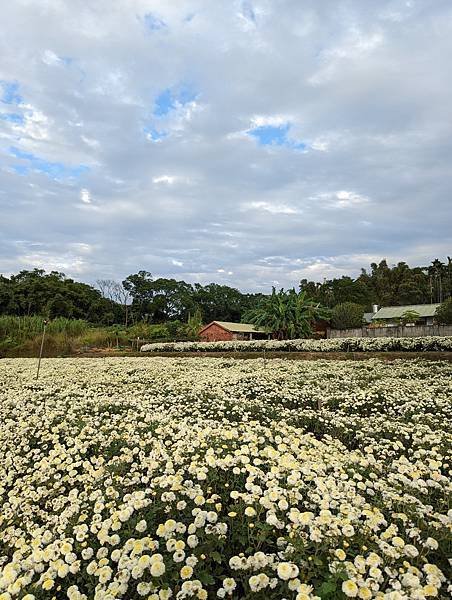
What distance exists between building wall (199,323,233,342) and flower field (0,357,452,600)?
29.9 metres

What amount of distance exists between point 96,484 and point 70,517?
1.47 ft

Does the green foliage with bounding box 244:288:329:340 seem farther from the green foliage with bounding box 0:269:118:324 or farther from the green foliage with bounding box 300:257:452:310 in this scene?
the green foliage with bounding box 300:257:452:310

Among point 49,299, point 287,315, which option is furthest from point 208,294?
point 287,315

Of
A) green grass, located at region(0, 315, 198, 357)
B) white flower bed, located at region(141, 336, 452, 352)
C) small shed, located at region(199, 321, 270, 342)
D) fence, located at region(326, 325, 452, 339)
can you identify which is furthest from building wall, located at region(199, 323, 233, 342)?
fence, located at region(326, 325, 452, 339)

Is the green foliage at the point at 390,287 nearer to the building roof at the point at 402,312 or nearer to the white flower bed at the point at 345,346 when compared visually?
the building roof at the point at 402,312

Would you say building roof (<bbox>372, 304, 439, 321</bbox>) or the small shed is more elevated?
building roof (<bbox>372, 304, 439, 321</bbox>)

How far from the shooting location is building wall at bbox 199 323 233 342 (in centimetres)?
3521

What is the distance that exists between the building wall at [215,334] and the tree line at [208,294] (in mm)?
16462

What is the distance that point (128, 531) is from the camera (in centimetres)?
242

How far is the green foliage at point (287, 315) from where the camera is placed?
26.8 m

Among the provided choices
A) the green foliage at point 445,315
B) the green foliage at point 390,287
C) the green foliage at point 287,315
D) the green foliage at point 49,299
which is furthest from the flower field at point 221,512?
the green foliage at point 390,287

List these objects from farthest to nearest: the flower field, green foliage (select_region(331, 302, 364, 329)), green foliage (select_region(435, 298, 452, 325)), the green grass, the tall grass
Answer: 1. green foliage (select_region(331, 302, 364, 329))
2. green foliage (select_region(435, 298, 452, 325))
3. the tall grass
4. the green grass
5. the flower field

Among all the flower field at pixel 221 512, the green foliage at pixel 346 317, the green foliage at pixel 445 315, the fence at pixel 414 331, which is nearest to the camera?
the flower field at pixel 221 512

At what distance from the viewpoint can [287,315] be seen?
2688 centimetres
